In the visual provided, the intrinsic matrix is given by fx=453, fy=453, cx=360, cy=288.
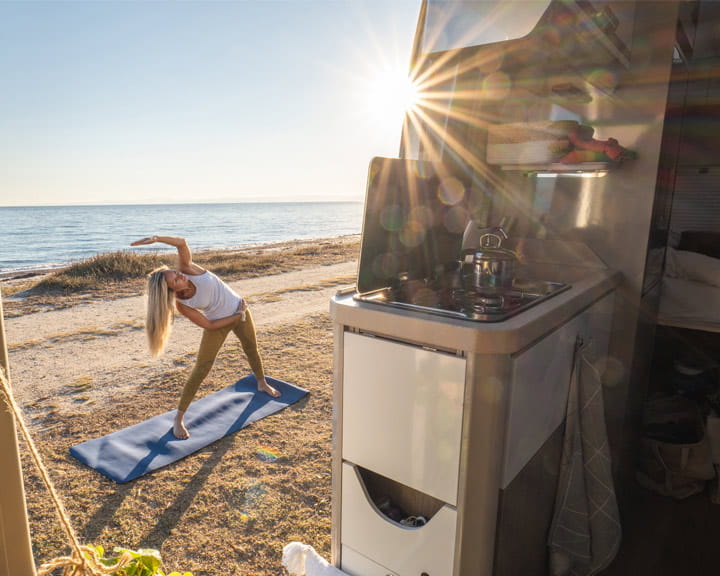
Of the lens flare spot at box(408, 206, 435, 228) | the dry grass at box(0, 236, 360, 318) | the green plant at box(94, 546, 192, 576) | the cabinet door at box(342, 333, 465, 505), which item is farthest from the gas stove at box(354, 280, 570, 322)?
the dry grass at box(0, 236, 360, 318)

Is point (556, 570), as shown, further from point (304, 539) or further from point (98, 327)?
point (98, 327)

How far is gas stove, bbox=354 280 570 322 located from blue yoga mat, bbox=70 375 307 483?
1.90 meters

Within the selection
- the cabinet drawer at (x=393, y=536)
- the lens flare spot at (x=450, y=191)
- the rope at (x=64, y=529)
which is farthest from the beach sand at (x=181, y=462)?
the lens flare spot at (x=450, y=191)

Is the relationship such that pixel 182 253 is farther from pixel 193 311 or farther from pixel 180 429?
pixel 180 429

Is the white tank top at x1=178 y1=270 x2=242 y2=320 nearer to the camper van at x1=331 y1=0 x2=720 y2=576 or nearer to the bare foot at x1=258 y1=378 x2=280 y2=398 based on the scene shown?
the bare foot at x1=258 y1=378 x2=280 y2=398

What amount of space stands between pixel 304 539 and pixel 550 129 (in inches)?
85.4

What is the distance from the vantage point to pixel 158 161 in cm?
6131

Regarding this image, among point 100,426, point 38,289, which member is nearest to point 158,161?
point 38,289

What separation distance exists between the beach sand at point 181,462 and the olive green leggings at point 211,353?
0.39m

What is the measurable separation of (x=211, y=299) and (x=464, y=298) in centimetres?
220

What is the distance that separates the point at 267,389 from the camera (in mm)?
3551

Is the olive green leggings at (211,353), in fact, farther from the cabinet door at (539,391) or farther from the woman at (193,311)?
the cabinet door at (539,391)

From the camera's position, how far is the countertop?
3.69ft

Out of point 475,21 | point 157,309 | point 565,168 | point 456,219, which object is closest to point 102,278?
point 157,309
